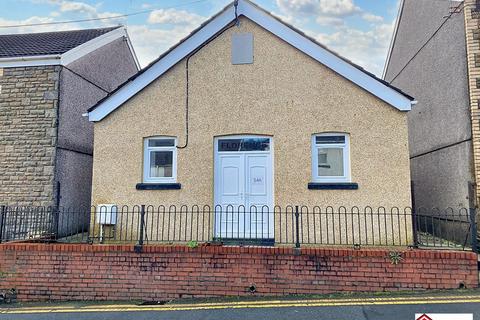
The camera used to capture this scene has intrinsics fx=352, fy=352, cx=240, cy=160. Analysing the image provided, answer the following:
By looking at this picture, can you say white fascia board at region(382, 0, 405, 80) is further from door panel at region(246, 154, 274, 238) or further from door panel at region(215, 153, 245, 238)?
door panel at region(215, 153, 245, 238)

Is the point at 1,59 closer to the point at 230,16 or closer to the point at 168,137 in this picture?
the point at 168,137

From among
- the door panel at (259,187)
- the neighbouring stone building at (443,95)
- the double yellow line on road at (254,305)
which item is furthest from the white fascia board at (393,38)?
the double yellow line on road at (254,305)

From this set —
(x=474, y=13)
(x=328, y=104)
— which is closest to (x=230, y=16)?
(x=328, y=104)

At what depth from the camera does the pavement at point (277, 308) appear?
5.54 metres

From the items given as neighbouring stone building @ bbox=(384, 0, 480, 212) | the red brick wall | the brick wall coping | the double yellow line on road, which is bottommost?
the double yellow line on road

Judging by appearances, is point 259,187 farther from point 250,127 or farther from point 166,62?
point 166,62

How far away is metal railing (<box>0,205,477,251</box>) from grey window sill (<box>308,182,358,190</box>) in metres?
0.49

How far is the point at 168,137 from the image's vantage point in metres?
Result: 9.00

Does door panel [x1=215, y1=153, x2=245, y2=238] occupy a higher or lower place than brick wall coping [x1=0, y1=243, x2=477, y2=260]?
higher

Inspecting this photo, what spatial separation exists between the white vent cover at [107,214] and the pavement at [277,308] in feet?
7.21

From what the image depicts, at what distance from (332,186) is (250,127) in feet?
7.93

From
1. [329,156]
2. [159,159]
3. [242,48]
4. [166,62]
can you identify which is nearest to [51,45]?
[166,62]

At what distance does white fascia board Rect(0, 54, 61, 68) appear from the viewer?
10266 mm

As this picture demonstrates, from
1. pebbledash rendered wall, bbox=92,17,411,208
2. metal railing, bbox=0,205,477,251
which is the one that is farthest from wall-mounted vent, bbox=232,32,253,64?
metal railing, bbox=0,205,477,251
